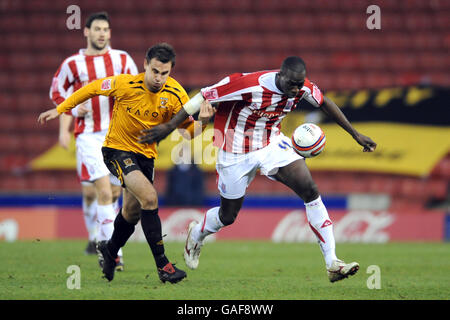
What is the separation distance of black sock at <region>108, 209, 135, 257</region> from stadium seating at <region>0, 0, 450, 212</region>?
7.33m

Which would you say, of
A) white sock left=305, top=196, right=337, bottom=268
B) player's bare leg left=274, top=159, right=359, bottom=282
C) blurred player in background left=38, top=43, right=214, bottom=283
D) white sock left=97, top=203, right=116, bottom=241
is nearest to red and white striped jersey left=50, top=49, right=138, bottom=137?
white sock left=97, top=203, right=116, bottom=241

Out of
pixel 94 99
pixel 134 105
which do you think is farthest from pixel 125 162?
pixel 94 99

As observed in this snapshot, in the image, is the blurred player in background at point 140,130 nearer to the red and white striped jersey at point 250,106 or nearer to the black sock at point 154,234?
the black sock at point 154,234

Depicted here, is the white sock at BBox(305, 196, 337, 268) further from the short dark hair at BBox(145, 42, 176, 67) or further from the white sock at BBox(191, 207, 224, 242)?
the short dark hair at BBox(145, 42, 176, 67)

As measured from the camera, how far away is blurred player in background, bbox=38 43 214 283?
5.28 m

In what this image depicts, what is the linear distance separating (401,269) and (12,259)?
3.74m

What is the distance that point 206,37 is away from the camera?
46.5 feet

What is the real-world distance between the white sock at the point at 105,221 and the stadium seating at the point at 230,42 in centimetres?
640

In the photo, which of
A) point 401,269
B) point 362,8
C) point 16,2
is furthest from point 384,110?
point 16,2

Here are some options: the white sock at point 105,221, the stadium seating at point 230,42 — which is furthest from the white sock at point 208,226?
the stadium seating at point 230,42

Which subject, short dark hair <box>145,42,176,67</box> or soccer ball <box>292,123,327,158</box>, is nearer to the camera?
short dark hair <box>145,42,176,67</box>

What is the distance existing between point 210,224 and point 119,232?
0.77 metres

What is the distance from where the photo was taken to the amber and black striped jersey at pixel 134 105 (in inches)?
214
